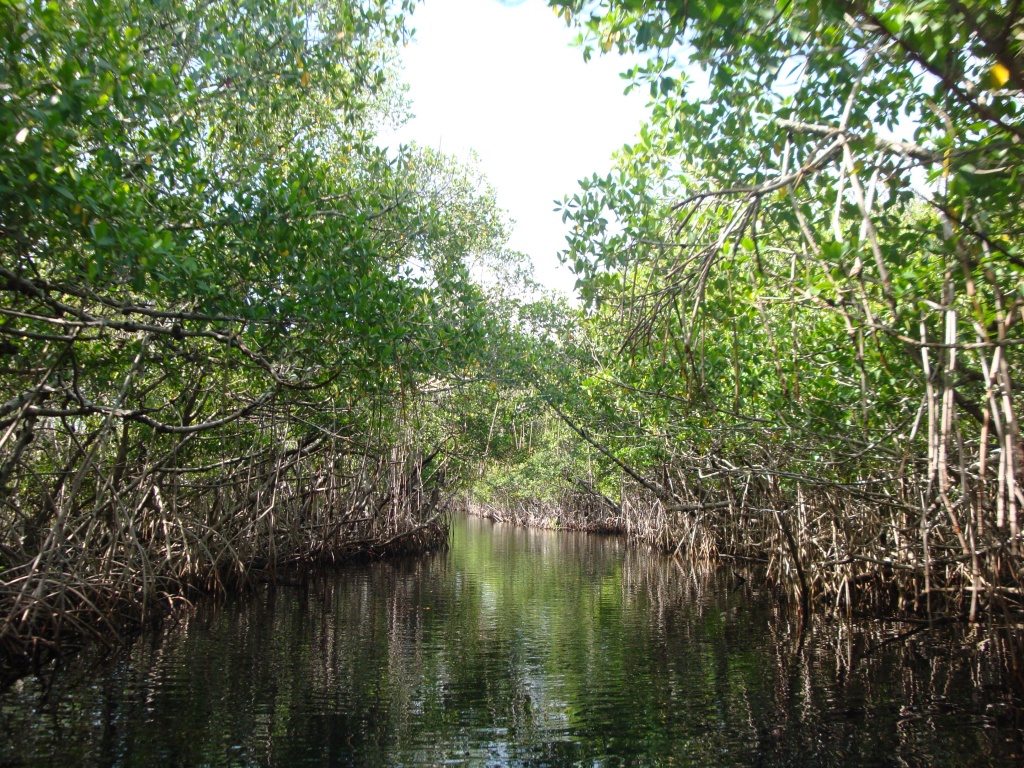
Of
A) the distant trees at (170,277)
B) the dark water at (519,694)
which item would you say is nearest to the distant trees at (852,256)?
the dark water at (519,694)

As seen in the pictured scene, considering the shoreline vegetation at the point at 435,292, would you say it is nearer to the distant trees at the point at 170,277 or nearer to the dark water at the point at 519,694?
the distant trees at the point at 170,277

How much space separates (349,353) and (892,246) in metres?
4.01

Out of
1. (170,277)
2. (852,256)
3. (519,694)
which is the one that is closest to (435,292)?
(170,277)

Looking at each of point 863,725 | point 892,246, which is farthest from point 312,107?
point 863,725

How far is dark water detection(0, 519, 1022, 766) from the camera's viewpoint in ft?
14.0

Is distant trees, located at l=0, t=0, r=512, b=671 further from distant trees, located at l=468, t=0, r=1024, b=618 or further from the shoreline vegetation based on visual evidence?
distant trees, located at l=468, t=0, r=1024, b=618

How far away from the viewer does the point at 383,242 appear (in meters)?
7.35

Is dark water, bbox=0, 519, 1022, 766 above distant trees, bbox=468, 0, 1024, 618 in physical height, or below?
below

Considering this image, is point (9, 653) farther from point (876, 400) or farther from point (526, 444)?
point (526, 444)

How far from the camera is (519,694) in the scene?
5.57 m

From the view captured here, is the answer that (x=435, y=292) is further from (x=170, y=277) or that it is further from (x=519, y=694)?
(x=519, y=694)

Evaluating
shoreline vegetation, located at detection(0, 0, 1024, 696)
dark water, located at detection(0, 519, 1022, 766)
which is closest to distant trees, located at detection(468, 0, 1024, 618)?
shoreline vegetation, located at detection(0, 0, 1024, 696)

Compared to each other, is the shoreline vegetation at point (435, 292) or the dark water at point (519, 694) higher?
the shoreline vegetation at point (435, 292)

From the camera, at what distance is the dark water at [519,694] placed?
14.0 ft
